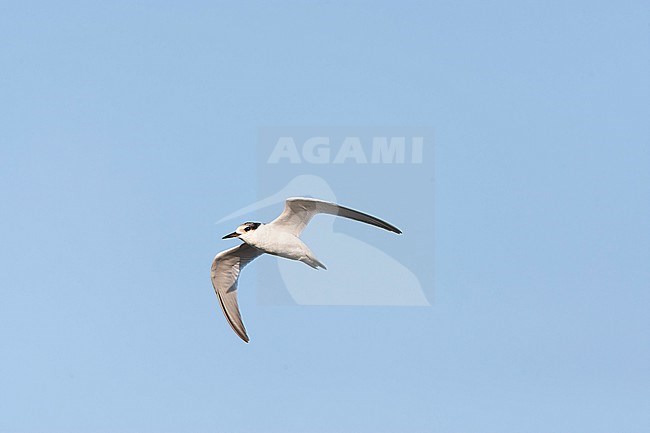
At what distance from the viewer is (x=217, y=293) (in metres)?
31.7

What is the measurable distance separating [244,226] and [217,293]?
4.63 meters

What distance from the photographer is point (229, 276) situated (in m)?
31.8

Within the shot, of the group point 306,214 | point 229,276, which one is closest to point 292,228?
point 306,214

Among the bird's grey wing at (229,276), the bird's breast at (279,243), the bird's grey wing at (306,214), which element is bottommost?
the bird's grey wing at (229,276)

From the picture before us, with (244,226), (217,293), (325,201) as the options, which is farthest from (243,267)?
(325,201)

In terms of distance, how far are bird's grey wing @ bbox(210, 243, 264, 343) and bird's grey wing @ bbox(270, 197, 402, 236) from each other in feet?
12.2

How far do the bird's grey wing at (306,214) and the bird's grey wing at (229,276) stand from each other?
3714 mm

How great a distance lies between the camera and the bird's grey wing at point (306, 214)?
26281 mm

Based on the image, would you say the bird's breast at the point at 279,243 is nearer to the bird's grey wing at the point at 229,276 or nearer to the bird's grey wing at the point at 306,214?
the bird's grey wing at the point at 306,214

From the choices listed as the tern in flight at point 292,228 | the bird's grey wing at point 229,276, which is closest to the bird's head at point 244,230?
the tern in flight at point 292,228

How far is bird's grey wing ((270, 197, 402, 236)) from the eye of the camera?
26.3m

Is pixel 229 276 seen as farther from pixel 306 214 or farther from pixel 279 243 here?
pixel 306 214

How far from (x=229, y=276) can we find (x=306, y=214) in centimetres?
519

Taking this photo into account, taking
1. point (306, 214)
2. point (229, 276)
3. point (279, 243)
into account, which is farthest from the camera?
point (229, 276)
